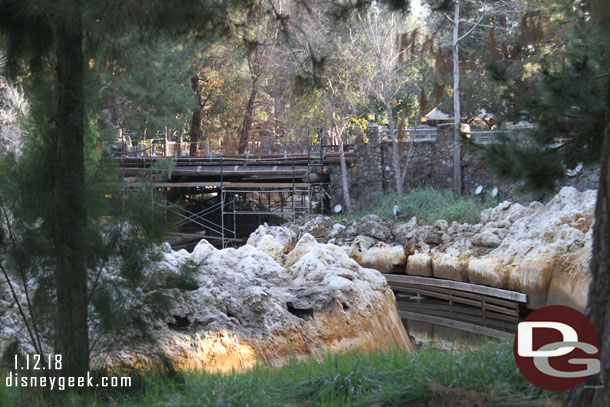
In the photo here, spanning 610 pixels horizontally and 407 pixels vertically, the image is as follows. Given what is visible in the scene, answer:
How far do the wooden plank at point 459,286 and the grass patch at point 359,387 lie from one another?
8099 mm

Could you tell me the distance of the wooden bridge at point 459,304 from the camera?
39.1 feet

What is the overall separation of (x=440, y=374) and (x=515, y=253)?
9.83 meters

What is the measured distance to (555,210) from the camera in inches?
541

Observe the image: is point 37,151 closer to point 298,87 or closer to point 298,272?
point 298,87

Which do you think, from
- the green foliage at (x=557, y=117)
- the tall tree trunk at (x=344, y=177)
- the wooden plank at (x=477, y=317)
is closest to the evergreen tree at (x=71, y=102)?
the green foliage at (x=557, y=117)

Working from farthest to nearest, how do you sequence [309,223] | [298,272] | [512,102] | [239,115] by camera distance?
[239,115]
[309,223]
[298,272]
[512,102]

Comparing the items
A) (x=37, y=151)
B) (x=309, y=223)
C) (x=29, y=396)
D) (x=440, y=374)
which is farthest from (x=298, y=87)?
(x=309, y=223)

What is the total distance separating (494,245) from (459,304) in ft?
5.05

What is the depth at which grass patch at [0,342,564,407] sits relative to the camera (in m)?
3.39

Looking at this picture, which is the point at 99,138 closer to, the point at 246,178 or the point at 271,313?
the point at 271,313

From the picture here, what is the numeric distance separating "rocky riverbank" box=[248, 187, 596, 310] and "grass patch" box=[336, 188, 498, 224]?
0.67 m

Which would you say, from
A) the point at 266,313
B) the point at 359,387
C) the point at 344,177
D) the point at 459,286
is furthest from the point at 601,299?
the point at 344,177

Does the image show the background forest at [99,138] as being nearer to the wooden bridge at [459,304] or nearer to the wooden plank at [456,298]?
the wooden bridge at [459,304]

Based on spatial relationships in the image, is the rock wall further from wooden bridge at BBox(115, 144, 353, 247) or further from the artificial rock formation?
wooden bridge at BBox(115, 144, 353, 247)
